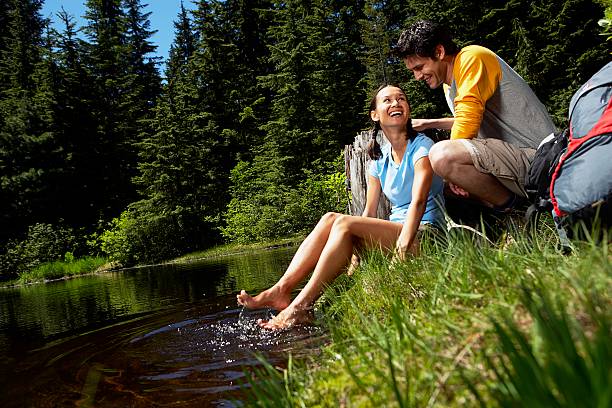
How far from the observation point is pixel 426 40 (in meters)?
2.98

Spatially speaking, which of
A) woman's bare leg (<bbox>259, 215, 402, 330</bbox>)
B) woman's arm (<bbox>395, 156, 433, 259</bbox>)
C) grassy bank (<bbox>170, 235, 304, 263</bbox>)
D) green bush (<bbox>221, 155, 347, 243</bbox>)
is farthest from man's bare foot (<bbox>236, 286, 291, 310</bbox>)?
green bush (<bbox>221, 155, 347, 243</bbox>)

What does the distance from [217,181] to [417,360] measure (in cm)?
2355

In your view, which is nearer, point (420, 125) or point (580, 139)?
point (580, 139)

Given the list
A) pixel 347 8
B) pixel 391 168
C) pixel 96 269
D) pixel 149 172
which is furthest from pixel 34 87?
pixel 391 168

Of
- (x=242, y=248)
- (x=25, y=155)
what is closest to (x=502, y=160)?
(x=242, y=248)

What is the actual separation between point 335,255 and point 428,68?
1337mm

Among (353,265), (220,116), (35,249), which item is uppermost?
(220,116)

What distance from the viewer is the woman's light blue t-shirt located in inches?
127

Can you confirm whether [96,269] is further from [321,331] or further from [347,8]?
[347,8]

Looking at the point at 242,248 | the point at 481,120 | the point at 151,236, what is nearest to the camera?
the point at 481,120

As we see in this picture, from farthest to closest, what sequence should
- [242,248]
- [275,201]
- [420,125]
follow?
[275,201] → [242,248] → [420,125]

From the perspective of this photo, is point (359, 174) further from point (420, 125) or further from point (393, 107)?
point (393, 107)

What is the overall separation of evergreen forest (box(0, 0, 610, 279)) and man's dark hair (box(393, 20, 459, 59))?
13373mm

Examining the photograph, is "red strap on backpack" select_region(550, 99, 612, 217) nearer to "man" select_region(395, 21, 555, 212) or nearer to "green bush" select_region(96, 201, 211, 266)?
"man" select_region(395, 21, 555, 212)
